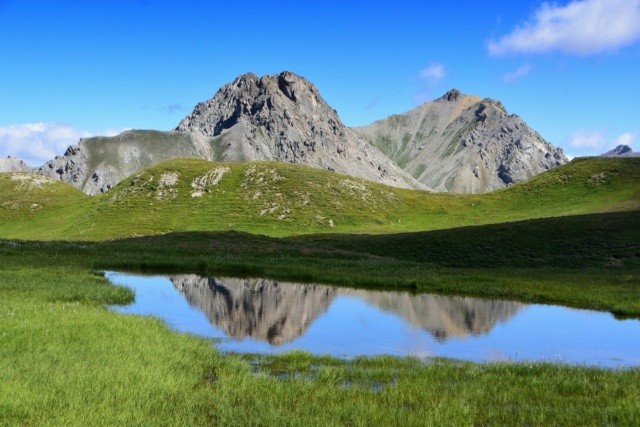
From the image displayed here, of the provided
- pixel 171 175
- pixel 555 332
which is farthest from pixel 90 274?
pixel 171 175

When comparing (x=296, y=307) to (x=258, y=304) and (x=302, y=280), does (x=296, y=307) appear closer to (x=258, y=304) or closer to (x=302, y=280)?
(x=258, y=304)

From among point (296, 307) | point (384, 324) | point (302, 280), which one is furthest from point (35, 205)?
point (384, 324)

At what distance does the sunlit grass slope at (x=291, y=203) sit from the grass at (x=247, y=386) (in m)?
77.4

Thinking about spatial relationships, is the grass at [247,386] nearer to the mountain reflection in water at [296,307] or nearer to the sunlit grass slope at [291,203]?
the mountain reflection in water at [296,307]

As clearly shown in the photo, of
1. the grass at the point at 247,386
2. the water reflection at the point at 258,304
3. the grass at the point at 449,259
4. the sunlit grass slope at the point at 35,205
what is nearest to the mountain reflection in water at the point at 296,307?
the water reflection at the point at 258,304

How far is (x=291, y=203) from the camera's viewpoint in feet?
377

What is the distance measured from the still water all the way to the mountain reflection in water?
2.1 inches

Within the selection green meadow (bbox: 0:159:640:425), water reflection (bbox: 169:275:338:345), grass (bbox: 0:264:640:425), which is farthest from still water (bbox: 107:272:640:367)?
grass (bbox: 0:264:640:425)

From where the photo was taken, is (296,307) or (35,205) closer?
(296,307)

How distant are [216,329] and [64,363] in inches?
392

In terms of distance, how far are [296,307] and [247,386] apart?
1626cm

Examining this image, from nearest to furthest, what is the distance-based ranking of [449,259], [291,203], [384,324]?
1. [384,324]
2. [449,259]
3. [291,203]

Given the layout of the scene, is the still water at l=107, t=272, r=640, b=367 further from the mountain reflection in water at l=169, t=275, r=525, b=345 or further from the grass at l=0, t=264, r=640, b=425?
the grass at l=0, t=264, r=640, b=425

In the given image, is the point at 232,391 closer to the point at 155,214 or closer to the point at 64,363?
the point at 64,363
